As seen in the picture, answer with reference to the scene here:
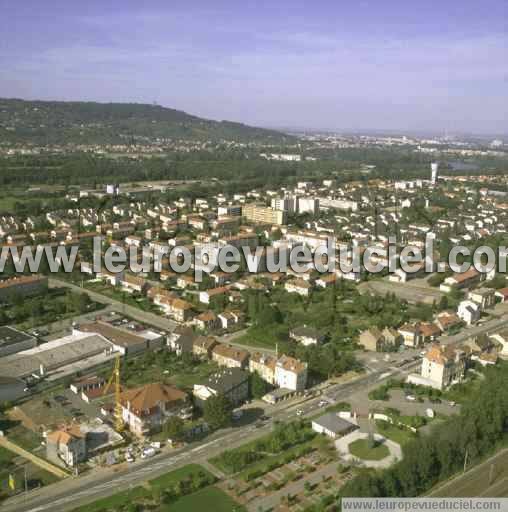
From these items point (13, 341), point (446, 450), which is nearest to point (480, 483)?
point (446, 450)

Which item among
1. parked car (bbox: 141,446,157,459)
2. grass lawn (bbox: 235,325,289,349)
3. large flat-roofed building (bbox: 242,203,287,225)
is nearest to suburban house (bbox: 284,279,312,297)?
grass lawn (bbox: 235,325,289,349)

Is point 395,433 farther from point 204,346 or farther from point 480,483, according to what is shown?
point 204,346

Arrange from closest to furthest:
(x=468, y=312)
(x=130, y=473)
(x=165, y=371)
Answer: (x=130, y=473), (x=165, y=371), (x=468, y=312)

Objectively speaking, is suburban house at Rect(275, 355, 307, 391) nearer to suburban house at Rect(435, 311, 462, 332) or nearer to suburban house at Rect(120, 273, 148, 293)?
suburban house at Rect(435, 311, 462, 332)

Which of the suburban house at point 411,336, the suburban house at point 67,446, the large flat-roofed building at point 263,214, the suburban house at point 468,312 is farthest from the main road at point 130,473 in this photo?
the large flat-roofed building at point 263,214

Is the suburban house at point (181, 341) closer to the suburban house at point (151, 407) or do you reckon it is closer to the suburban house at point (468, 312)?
the suburban house at point (151, 407)

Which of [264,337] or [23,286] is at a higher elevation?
[23,286]
